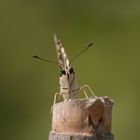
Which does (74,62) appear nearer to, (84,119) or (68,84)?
(68,84)

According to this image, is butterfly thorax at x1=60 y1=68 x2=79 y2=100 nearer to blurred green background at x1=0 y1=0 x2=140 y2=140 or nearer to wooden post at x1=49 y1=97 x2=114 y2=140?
wooden post at x1=49 y1=97 x2=114 y2=140

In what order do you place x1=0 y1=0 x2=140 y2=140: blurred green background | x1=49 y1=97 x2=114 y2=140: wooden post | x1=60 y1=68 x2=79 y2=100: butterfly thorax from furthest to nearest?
x1=0 y1=0 x2=140 y2=140: blurred green background, x1=60 y1=68 x2=79 y2=100: butterfly thorax, x1=49 y1=97 x2=114 y2=140: wooden post

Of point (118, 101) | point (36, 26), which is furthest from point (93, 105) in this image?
point (36, 26)

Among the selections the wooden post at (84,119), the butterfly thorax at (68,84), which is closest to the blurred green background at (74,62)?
the butterfly thorax at (68,84)

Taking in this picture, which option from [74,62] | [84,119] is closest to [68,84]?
[84,119]

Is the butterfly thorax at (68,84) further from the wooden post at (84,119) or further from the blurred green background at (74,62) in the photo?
the blurred green background at (74,62)

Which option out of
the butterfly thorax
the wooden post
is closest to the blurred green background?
the butterfly thorax

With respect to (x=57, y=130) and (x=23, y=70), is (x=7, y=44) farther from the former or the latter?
(x=57, y=130)
